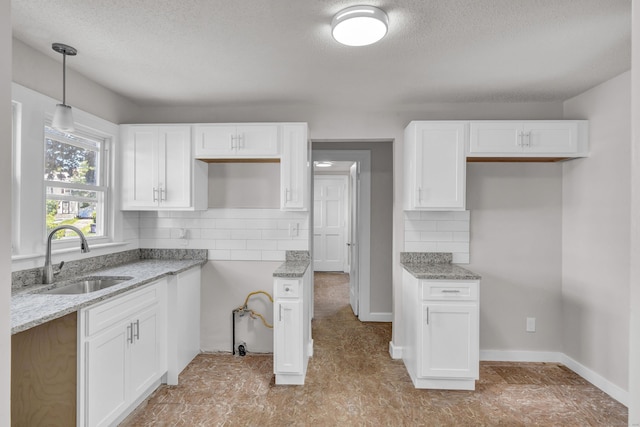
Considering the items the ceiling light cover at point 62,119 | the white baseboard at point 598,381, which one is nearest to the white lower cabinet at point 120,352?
the ceiling light cover at point 62,119

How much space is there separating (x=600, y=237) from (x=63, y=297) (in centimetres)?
378

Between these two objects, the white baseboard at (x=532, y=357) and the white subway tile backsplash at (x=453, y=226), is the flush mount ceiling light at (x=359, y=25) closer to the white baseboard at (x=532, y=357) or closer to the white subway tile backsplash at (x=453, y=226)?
the white subway tile backsplash at (x=453, y=226)

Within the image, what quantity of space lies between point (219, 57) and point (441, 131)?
1854 millimetres

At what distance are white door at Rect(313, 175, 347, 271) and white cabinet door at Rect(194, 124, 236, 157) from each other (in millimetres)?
5126

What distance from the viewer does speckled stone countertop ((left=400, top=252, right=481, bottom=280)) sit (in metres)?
2.83

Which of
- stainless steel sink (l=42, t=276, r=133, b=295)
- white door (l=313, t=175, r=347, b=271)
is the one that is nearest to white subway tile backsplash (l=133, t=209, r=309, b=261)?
stainless steel sink (l=42, t=276, r=133, b=295)

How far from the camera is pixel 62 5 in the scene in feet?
6.07

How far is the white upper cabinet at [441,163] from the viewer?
3.10 metres

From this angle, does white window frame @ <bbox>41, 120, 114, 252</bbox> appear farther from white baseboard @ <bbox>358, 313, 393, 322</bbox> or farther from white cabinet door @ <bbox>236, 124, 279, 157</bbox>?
white baseboard @ <bbox>358, 313, 393, 322</bbox>

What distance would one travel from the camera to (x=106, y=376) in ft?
7.03

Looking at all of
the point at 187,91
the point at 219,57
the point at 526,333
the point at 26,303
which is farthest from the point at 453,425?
the point at 187,91

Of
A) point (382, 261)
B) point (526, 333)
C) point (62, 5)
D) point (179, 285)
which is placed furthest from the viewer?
point (382, 261)

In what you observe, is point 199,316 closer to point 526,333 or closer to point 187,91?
point 187,91

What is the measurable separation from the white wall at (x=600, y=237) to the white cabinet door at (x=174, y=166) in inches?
134
